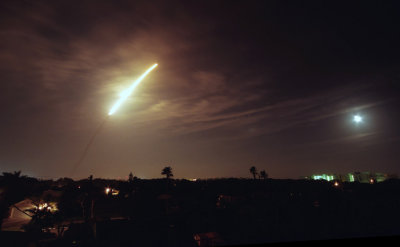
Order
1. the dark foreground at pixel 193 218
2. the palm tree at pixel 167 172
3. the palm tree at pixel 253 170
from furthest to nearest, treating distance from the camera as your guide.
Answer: the palm tree at pixel 253 170, the palm tree at pixel 167 172, the dark foreground at pixel 193 218

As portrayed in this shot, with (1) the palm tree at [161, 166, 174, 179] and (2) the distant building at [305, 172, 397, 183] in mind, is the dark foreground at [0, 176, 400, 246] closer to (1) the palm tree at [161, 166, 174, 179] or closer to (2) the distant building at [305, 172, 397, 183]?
(1) the palm tree at [161, 166, 174, 179]

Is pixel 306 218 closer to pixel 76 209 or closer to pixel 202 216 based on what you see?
pixel 202 216

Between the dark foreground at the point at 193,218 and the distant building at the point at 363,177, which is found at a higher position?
the distant building at the point at 363,177

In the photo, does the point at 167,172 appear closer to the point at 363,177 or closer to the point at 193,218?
the point at 193,218

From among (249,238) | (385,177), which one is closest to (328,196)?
(249,238)

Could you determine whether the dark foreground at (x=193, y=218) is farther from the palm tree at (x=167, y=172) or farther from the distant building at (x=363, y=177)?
the distant building at (x=363, y=177)

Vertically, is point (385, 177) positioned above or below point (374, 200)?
above

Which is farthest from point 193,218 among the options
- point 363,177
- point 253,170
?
point 363,177

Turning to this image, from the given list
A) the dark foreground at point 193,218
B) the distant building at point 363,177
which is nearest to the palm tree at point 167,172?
the dark foreground at point 193,218

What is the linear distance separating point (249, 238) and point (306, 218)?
19725 mm

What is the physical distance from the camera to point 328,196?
62.0 m

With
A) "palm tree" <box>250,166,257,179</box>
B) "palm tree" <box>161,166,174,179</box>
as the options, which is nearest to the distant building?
"palm tree" <box>250,166,257,179</box>

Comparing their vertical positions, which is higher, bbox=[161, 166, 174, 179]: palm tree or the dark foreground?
bbox=[161, 166, 174, 179]: palm tree

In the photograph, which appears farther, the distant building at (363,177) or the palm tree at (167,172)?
the distant building at (363,177)
